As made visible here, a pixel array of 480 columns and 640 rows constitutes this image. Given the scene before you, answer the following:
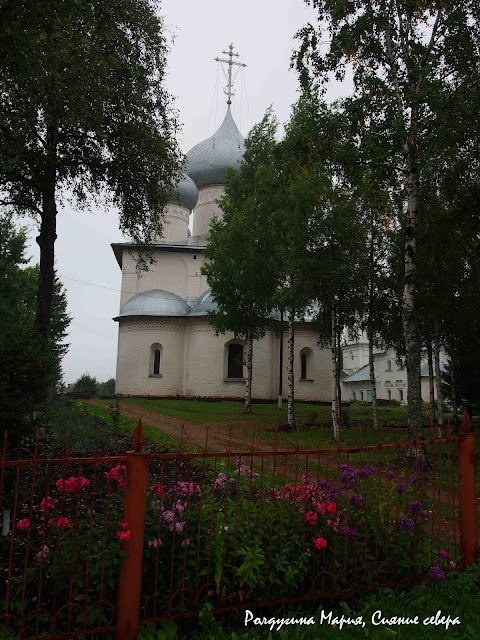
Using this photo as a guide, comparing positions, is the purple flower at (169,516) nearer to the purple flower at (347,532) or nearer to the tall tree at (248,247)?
the purple flower at (347,532)

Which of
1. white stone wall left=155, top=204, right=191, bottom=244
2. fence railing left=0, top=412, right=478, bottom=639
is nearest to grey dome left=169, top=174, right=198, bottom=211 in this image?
white stone wall left=155, top=204, right=191, bottom=244

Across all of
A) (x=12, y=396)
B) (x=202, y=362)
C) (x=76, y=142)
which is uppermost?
(x=76, y=142)

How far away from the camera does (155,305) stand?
2945 centimetres

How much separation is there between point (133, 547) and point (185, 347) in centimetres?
2587

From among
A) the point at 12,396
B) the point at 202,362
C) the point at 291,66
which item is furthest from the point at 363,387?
the point at 12,396

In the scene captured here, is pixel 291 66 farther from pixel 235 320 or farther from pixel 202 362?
pixel 202 362

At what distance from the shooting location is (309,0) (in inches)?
462

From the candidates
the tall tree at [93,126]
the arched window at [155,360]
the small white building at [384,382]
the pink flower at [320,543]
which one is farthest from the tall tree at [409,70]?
the small white building at [384,382]

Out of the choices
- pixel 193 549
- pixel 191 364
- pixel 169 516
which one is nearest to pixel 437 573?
pixel 193 549

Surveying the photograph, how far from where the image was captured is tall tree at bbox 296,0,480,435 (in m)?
10.4

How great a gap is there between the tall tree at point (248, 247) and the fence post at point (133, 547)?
15.6 m

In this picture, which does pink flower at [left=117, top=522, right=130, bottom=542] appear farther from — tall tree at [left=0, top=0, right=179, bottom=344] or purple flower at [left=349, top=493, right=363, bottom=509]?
tall tree at [left=0, top=0, right=179, bottom=344]

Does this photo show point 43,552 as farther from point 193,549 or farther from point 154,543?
point 193,549

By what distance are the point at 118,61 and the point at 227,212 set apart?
11.0 metres
